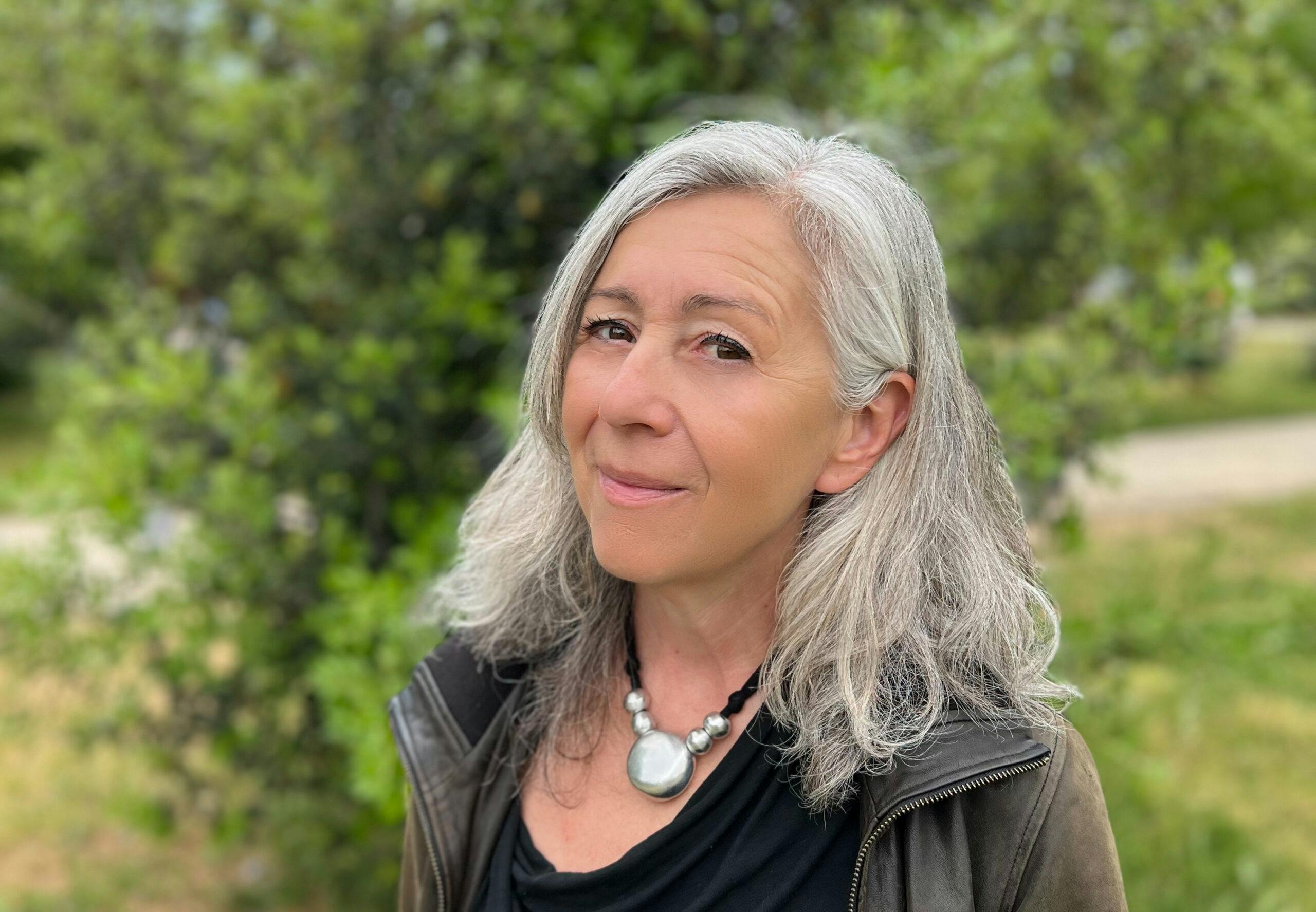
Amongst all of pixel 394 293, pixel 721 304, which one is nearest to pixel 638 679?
pixel 721 304

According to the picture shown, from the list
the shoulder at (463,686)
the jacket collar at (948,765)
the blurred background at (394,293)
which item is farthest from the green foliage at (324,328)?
the jacket collar at (948,765)

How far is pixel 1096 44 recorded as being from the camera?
3.16m

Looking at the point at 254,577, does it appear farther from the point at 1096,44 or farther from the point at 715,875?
the point at 1096,44

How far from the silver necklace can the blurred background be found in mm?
1250

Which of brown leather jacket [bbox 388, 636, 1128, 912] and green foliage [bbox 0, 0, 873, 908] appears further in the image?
green foliage [bbox 0, 0, 873, 908]

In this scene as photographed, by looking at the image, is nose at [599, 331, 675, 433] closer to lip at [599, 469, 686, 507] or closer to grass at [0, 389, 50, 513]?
lip at [599, 469, 686, 507]

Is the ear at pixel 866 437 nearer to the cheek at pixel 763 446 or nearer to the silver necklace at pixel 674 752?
the cheek at pixel 763 446

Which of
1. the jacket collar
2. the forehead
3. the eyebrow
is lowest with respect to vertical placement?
the jacket collar

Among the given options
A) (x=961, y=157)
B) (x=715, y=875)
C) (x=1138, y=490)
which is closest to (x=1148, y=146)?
(x=961, y=157)

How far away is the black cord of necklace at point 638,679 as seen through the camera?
5.06ft

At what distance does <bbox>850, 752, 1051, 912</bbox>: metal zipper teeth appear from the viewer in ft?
4.44

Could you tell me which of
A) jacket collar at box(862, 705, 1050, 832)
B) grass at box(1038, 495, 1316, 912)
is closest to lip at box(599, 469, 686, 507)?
jacket collar at box(862, 705, 1050, 832)

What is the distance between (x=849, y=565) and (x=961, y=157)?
5.91 ft

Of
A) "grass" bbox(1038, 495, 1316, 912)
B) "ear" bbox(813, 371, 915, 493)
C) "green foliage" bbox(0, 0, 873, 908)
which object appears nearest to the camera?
"ear" bbox(813, 371, 915, 493)
